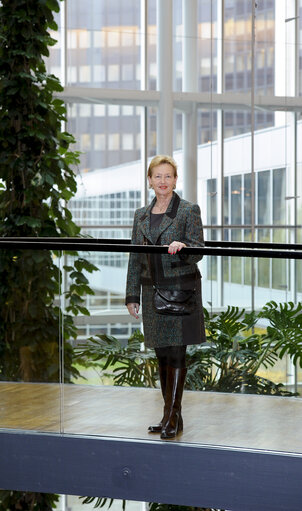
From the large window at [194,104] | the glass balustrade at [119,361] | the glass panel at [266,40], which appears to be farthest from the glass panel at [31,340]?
the glass panel at [266,40]

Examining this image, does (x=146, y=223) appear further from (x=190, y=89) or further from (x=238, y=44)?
(x=238, y=44)

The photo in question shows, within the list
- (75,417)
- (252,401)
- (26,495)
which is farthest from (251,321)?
(26,495)

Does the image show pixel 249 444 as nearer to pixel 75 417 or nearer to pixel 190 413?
pixel 190 413

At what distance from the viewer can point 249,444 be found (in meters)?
5.44

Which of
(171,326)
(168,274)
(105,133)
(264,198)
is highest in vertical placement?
(105,133)

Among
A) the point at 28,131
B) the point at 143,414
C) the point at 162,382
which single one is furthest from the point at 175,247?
the point at 28,131

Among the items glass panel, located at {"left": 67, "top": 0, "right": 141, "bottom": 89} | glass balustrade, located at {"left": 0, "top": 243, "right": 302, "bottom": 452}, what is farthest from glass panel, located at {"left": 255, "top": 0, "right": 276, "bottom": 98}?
glass balustrade, located at {"left": 0, "top": 243, "right": 302, "bottom": 452}

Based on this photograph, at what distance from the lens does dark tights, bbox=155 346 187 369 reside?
545cm

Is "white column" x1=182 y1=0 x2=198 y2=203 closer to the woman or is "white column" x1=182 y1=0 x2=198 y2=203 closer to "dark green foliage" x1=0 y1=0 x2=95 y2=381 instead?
"dark green foliage" x1=0 y1=0 x2=95 y2=381

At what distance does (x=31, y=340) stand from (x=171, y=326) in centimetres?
110

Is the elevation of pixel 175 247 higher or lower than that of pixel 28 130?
lower

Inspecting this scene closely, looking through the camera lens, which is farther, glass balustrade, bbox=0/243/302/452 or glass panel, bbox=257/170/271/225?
glass panel, bbox=257/170/271/225

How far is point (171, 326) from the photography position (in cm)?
540

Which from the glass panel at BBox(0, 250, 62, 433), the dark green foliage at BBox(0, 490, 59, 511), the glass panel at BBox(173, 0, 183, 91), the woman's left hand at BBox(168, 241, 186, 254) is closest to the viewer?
the woman's left hand at BBox(168, 241, 186, 254)
